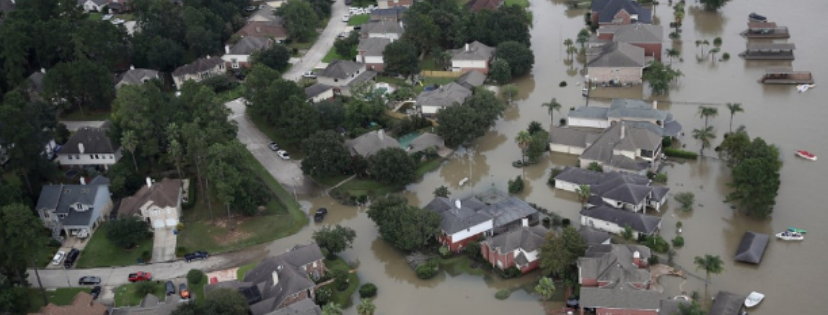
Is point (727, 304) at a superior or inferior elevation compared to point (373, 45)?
inferior

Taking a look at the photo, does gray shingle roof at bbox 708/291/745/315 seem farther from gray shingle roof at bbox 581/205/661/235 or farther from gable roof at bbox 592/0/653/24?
gable roof at bbox 592/0/653/24

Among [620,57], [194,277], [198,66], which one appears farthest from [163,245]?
[620,57]

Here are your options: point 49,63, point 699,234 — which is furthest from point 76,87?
point 699,234

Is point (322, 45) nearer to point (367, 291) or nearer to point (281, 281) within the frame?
point (367, 291)

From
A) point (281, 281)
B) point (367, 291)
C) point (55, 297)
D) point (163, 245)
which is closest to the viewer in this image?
point (281, 281)

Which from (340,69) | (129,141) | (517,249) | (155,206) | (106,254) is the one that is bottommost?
(106,254)

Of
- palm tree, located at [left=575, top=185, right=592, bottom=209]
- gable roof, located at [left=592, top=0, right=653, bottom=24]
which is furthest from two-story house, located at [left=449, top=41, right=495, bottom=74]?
palm tree, located at [left=575, top=185, right=592, bottom=209]

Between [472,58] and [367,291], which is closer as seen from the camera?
[367,291]
